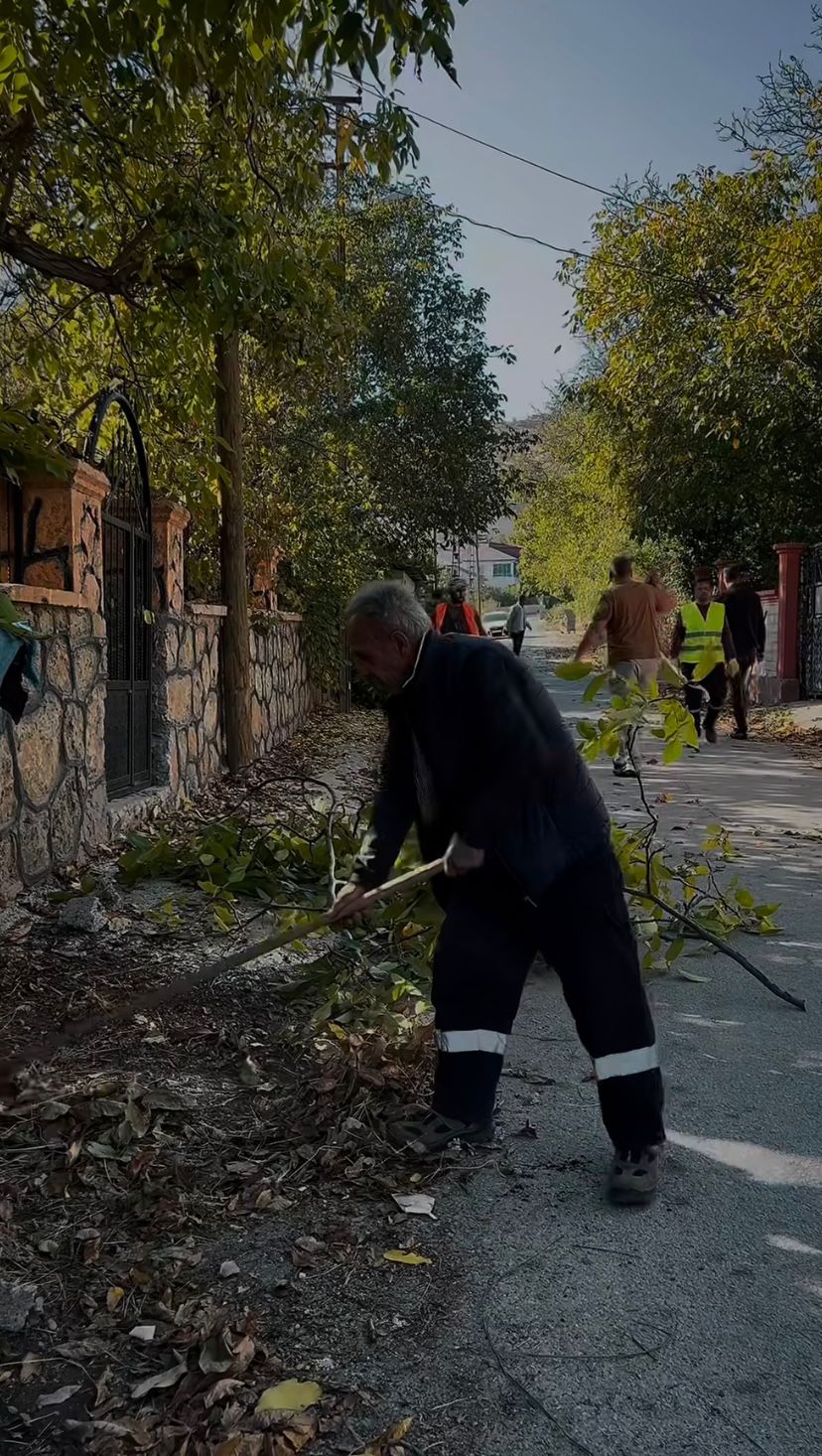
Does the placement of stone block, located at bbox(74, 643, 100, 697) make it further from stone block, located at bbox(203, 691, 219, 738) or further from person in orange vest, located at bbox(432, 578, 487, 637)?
person in orange vest, located at bbox(432, 578, 487, 637)

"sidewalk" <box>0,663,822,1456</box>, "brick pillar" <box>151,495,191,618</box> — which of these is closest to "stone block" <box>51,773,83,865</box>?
"sidewalk" <box>0,663,822,1456</box>

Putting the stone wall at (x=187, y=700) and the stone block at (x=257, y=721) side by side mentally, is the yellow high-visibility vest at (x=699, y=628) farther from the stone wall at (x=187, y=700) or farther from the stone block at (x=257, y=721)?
the stone wall at (x=187, y=700)

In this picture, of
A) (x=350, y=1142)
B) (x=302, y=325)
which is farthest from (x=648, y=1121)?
(x=302, y=325)

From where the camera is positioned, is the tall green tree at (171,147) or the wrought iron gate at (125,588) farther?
the wrought iron gate at (125,588)

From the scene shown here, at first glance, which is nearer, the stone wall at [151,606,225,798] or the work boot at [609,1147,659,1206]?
the work boot at [609,1147,659,1206]

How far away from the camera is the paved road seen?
6.82ft

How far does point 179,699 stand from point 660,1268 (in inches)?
246

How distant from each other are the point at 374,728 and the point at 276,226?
29.1 feet

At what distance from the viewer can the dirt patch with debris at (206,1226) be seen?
6.89ft

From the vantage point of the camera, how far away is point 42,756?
5480 mm

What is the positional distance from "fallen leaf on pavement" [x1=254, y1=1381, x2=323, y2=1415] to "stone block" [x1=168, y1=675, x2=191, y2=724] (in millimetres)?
6090

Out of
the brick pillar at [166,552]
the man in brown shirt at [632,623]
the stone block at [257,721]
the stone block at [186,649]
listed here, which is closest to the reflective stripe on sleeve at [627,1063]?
the brick pillar at [166,552]

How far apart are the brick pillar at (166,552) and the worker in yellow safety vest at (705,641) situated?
5098mm

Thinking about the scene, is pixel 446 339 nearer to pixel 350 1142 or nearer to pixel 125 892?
pixel 125 892
